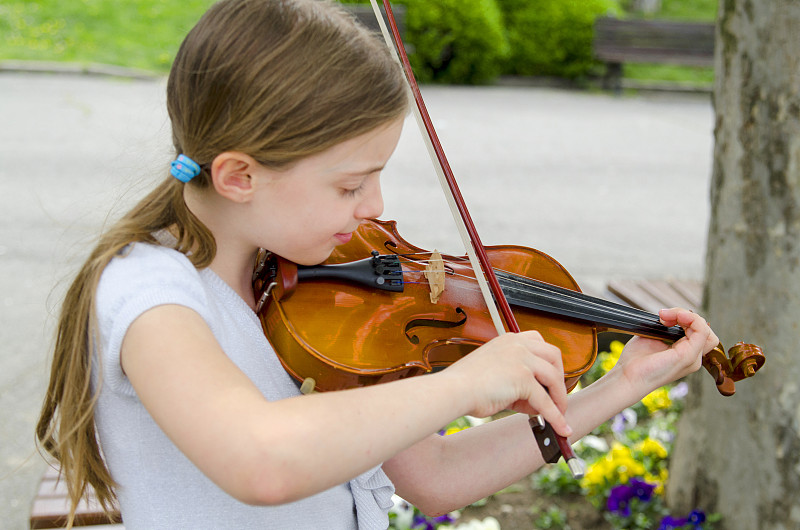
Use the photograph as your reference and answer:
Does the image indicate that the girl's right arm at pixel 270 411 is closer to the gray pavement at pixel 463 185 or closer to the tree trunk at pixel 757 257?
the tree trunk at pixel 757 257

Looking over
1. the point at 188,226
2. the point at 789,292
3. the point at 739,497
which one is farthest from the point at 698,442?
the point at 188,226

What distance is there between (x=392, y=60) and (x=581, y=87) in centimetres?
943

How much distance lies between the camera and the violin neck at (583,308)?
4.50 ft

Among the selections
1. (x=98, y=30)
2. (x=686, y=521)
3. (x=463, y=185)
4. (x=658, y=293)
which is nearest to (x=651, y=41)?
(x=463, y=185)

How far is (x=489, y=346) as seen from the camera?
1070mm

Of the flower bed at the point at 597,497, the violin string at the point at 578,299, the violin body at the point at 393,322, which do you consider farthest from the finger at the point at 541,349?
the flower bed at the point at 597,497

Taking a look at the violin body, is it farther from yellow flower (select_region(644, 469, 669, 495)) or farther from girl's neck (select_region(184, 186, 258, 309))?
yellow flower (select_region(644, 469, 669, 495))

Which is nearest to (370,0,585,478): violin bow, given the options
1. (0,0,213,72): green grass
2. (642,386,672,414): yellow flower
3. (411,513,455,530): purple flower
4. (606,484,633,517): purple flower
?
(411,513,455,530): purple flower

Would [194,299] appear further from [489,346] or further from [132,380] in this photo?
[489,346]

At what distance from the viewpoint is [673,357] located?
4.36 feet

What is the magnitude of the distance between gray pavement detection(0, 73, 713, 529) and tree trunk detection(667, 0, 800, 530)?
177 cm

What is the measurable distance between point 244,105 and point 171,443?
0.47m

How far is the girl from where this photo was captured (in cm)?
92

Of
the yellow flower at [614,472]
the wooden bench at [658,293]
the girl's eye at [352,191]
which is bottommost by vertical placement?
the yellow flower at [614,472]
